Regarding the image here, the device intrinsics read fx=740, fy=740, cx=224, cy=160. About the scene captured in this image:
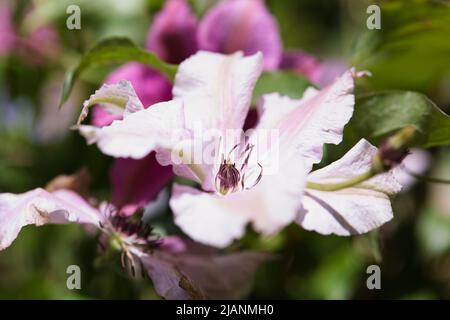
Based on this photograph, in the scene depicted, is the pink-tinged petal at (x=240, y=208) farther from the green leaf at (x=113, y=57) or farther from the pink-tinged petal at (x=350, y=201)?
the green leaf at (x=113, y=57)

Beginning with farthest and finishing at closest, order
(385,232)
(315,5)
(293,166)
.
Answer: (315,5)
(385,232)
(293,166)

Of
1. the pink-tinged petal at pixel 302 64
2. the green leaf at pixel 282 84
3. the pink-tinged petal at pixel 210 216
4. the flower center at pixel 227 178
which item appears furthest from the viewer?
the pink-tinged petal at pixel 302 64

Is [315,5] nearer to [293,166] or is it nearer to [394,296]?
[394,296]

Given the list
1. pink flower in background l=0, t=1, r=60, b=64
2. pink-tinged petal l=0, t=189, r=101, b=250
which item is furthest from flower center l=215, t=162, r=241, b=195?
pink flower in background l=0, t=1, r=60, b=64

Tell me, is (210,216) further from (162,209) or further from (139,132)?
(162,209)

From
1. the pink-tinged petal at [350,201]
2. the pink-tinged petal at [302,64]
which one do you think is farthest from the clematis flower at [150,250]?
the pink-tinged petal at [302,64]

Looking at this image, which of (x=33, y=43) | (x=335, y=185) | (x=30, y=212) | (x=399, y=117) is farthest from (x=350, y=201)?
(x=33, y=43)

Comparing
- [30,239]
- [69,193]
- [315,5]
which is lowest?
[30,239]

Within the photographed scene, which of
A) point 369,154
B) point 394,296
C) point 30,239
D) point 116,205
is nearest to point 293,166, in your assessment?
point 369,154
